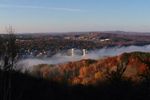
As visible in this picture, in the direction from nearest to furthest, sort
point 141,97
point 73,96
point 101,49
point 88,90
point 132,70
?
point 141,97 → point 73,96 → point 88,90 → point 132,70 → point 101,49

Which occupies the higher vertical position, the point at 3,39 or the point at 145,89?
the point at 3,39

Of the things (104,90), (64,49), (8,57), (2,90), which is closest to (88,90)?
(104,90)

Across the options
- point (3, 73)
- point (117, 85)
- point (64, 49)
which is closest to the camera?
point (3, 73)

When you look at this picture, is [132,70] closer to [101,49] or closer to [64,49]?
[64,49]

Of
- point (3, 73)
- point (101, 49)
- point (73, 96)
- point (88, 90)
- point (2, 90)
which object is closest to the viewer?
point (3, 73)

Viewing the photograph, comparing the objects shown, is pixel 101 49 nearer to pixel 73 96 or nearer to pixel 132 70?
pixel 132 70

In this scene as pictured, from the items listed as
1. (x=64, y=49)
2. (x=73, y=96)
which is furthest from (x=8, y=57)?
(x=64, y=49)

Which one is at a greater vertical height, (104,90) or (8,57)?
(8,57)

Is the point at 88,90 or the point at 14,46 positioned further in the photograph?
the point at 88,90

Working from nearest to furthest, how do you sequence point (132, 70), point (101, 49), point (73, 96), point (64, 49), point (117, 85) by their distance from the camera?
point (117, 85) < point (73, 96) < point (132, 70) < point (64, 49) < point (101, 49)
